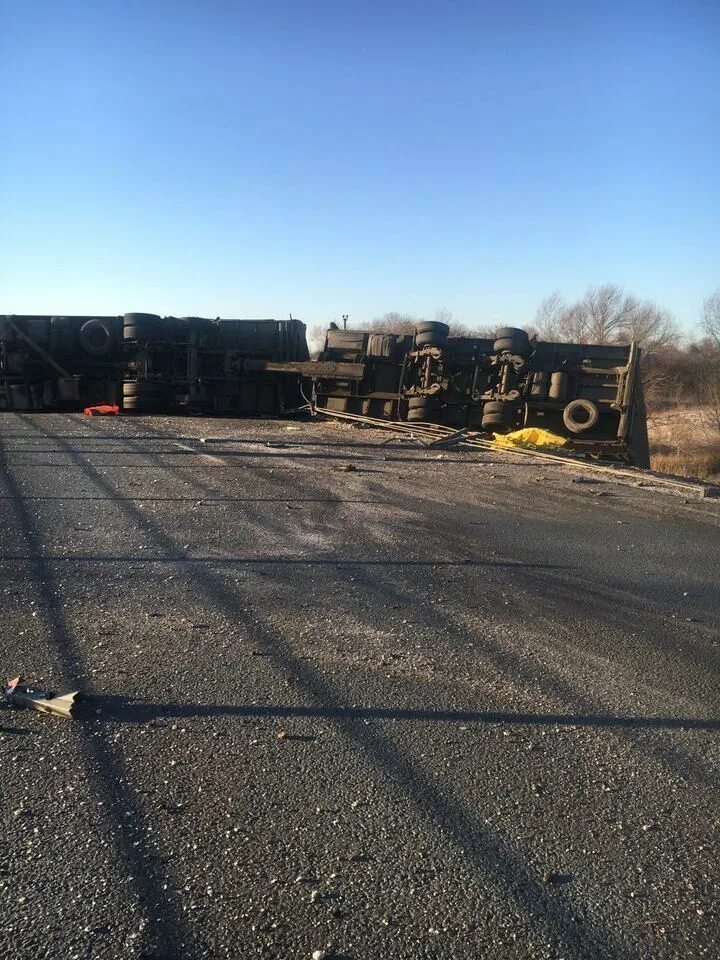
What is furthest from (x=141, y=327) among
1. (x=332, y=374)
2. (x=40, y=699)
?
(x=40, y=699)

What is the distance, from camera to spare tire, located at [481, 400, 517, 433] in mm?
18641

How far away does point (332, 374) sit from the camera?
20781mm

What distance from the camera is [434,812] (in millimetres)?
3182

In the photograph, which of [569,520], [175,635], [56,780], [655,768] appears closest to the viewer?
[56,780]

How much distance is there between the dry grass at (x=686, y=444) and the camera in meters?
27.9

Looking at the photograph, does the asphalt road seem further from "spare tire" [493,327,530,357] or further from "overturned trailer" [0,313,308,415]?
"overturned trailer" [0,313,308,415]

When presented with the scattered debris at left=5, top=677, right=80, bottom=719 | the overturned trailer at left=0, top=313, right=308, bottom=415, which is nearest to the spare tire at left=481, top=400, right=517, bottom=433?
the overturned trailer at left=0, top=313, right=308, bottom=415

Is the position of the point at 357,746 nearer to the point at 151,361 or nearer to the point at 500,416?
the point at 500,416

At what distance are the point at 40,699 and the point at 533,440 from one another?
14.5 metres

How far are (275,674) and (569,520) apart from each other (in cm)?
592

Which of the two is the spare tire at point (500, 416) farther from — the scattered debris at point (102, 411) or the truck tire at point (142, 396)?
the scattered debris at point (102, 411)

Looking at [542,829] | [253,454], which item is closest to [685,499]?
[253,454]

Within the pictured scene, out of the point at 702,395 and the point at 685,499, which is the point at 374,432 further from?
the point at 702,395

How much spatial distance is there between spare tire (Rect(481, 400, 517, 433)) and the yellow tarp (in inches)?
39.2
